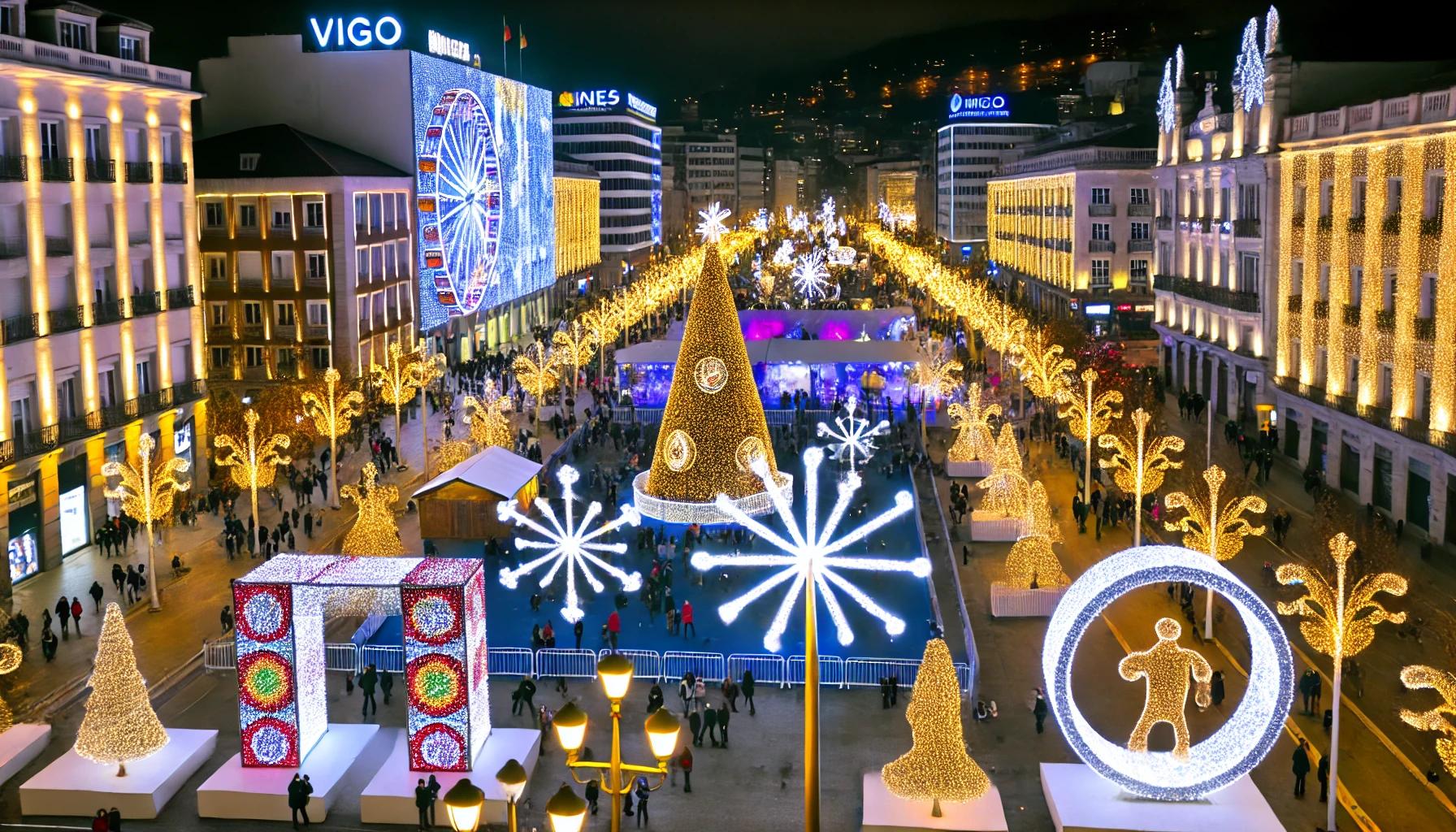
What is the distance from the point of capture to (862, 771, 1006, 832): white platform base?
70.4ft

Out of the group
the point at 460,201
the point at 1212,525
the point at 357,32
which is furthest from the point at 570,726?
the point at 460,201

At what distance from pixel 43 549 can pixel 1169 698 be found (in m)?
29.9

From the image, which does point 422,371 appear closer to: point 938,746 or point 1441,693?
point 938,746

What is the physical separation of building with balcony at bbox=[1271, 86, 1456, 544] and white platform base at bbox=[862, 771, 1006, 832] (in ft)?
72.4

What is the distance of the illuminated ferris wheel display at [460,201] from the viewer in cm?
7350

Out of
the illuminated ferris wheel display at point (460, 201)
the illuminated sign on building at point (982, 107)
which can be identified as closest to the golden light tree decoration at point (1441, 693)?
the illuminated ferris wheel display at point (460, 201)

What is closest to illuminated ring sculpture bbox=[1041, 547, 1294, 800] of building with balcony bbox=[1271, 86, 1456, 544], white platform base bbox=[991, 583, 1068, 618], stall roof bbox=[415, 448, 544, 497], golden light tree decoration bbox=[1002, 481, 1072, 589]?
white platform base bbox=[991, 583, 1068, 618]

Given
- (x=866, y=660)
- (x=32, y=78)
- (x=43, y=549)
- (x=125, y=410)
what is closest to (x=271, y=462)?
(x=125, y=410)

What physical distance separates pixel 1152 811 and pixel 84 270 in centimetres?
3297

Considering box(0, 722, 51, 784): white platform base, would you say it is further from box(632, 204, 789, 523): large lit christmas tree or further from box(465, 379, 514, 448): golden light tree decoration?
box(465, 379, 514, 448): golden light tree decoration

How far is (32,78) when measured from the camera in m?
37.7

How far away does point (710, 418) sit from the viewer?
32.7m

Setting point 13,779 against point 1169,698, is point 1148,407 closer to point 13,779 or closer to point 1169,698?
point 1169,698

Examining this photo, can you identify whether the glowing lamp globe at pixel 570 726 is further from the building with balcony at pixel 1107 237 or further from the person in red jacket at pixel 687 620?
the building with balcony at pixel 1107 237
